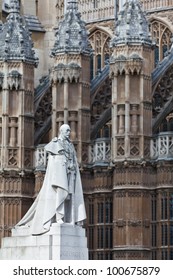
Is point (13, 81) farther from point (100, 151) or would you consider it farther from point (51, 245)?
point (51, 245)

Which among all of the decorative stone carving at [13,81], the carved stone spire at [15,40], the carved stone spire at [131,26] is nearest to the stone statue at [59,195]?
the carved stone spire at [131,26]

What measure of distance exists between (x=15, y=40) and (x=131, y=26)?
17.1 ft

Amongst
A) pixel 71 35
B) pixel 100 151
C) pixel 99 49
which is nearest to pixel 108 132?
pixel 100 151

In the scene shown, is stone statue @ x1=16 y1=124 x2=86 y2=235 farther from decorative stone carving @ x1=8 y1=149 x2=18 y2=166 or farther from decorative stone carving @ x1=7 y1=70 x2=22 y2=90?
decorative stone carving @ x1=7 y1=70 x2=22 y2=90

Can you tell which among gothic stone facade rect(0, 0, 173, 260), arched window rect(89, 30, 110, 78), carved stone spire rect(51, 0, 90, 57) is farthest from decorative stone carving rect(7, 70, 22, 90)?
arched window rect(89, 30, 110, 78)

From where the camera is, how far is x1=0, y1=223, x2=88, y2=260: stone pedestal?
3334cm

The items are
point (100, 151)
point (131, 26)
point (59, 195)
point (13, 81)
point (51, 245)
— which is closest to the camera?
point (51, 245)

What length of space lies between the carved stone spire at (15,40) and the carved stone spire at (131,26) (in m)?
4.03

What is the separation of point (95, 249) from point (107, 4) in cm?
1279

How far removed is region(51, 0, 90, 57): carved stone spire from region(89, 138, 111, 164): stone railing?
352 cm

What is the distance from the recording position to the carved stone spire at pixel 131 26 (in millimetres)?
49875

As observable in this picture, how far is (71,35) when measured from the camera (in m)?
51.8

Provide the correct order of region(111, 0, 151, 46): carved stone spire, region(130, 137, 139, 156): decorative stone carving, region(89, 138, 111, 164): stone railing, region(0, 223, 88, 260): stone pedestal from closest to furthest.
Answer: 1. region(0, 223, 88, 260): stone pedestal
2. region(130, 137, 139, 156): decorative stone carving
3. region(111, 0, 151, 46): carved stone spire
4. region(89, 138, 111, 164): stone railing

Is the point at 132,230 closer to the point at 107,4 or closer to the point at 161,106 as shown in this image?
the point at 161,106
